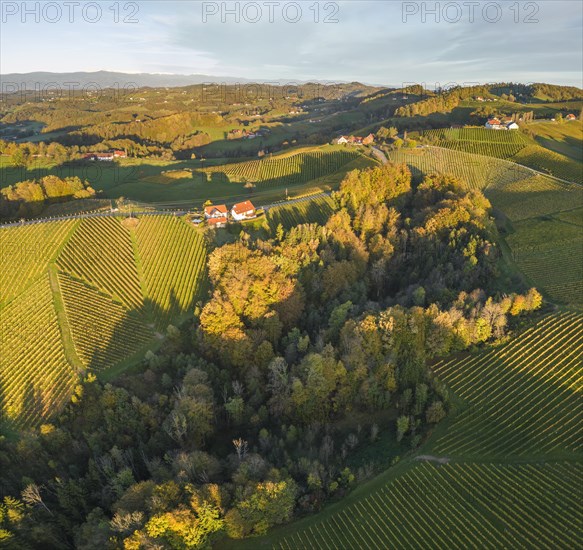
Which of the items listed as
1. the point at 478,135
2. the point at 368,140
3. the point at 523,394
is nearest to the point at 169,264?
the point at 523,394

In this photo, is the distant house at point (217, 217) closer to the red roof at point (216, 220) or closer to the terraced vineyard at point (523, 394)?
the red roof at point (216, 220)

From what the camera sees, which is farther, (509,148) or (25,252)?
(509,148)

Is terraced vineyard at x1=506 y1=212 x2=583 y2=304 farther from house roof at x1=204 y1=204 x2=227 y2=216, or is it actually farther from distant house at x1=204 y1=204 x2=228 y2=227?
house roof at x1=204 y1=204 x2=227 y2=216

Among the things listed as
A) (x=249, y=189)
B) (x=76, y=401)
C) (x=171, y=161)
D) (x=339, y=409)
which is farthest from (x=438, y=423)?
(x=171, y=161)

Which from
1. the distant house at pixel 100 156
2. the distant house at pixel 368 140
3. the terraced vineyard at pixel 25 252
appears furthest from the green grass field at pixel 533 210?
the distant house at pixel 100 156

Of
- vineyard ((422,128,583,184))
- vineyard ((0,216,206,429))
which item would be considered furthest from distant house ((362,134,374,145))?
vineyard ((0,216,206,429))

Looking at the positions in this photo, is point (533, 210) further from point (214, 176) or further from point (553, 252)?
point (214, 176)

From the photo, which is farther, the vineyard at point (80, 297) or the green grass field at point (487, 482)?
the vineyard at point (80, 297)
